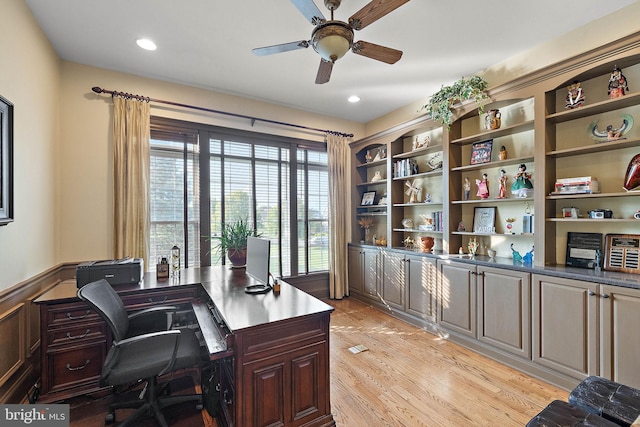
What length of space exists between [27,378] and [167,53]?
10.3 feet

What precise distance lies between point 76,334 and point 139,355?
2.67 feet

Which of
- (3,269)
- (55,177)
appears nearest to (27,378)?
(3,269)

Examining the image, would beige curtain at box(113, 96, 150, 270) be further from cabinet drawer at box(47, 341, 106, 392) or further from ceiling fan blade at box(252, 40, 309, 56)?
ceiling fan blade at box(252, 40, 309, 56)

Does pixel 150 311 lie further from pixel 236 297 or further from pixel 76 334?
pixel 236 297

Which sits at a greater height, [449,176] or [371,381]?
[449,176]

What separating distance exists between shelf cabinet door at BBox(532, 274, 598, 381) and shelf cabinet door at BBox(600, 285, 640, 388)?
55 millimetres

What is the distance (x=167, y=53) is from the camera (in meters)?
2.90

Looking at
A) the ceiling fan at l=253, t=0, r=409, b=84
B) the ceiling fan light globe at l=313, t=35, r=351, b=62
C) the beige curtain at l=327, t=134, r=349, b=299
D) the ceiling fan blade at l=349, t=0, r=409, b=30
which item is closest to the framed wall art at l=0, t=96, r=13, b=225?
the ceiling fan at l=253, t=0, r=409, b=84

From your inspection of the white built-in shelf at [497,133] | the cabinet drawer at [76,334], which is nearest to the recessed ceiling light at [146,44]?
the cabinet drawer at [76,334]

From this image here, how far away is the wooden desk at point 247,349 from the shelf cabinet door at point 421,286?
197 centimetres

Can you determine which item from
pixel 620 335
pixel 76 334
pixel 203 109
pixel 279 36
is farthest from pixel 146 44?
pixel 620 335

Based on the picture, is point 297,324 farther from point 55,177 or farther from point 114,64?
point 114,64

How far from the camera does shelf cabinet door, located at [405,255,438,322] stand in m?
3.41

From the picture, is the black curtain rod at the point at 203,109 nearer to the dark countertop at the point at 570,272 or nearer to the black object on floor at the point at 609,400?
the dark countertop at the point at 570,272
